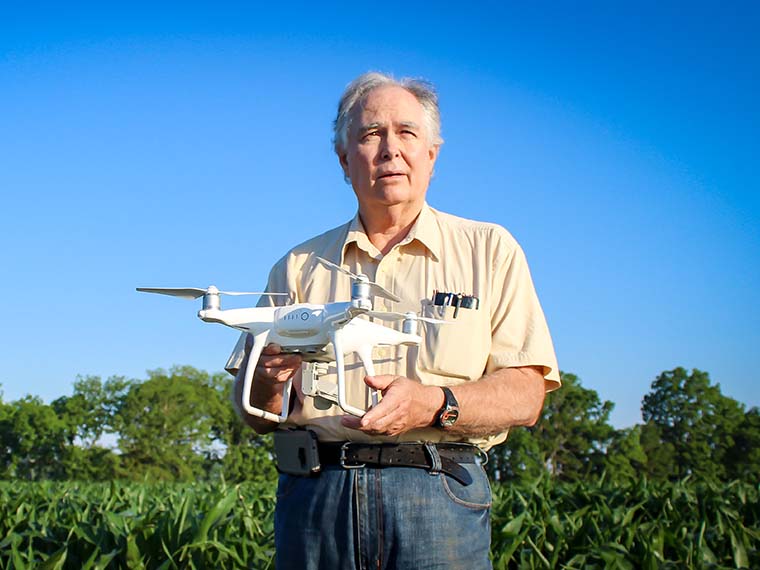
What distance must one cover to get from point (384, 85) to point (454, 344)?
3.10 ft

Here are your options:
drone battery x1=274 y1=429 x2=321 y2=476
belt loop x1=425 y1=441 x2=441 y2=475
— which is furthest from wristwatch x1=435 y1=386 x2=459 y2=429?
drone battery x1=274 y1=429 x2=321 y2=476

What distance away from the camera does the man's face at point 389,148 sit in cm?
270

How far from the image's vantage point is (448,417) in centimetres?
238

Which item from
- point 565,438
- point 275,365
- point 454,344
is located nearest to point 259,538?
point 454,344

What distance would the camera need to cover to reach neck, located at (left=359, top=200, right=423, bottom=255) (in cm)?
283

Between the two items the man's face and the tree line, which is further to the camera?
the tree line

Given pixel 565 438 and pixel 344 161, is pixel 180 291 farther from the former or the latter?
pixel 565 438

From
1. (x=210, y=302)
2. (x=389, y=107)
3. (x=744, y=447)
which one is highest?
(x=389, y=107)

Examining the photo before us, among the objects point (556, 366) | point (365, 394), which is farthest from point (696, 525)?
point (365, 394)

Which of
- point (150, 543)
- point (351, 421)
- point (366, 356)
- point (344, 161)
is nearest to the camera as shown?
point (351, 421)

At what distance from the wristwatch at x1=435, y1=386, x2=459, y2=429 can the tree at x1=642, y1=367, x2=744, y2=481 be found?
51889mm

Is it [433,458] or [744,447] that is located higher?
[744,447]

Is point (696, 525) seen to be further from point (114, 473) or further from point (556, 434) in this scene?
point (114, 473)

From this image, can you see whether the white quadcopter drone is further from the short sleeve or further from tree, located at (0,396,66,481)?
tree, located at (0,396,66,481)
